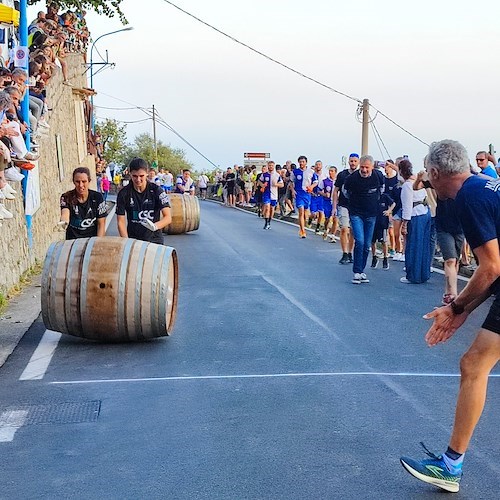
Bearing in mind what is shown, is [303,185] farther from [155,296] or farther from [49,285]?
[49,285]

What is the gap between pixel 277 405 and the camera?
20.2 ft

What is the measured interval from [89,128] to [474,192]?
3901 cm

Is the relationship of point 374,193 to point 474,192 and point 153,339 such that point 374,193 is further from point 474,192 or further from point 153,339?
point 474,192

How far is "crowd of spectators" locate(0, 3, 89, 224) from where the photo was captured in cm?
1145

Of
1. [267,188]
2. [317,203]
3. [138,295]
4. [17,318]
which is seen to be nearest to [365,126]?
[267,188]

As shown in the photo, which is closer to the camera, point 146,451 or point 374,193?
point 146,451

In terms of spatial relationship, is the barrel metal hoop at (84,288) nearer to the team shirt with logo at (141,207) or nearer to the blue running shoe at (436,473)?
the team shirt with logo at (141,207)

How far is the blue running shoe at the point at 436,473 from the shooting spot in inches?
179

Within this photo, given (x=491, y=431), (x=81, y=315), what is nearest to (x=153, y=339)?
(x=81, y=315)

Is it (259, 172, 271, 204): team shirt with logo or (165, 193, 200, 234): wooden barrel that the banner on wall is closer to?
(165, 193, 200, 234): wooden barrel

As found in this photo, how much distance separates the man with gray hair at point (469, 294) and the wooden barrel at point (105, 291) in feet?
12.7

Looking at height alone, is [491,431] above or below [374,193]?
below

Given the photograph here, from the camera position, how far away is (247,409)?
606 cm

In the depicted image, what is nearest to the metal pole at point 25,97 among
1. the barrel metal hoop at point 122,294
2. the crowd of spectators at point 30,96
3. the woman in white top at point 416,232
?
the crowd of spectators at point 30,96
